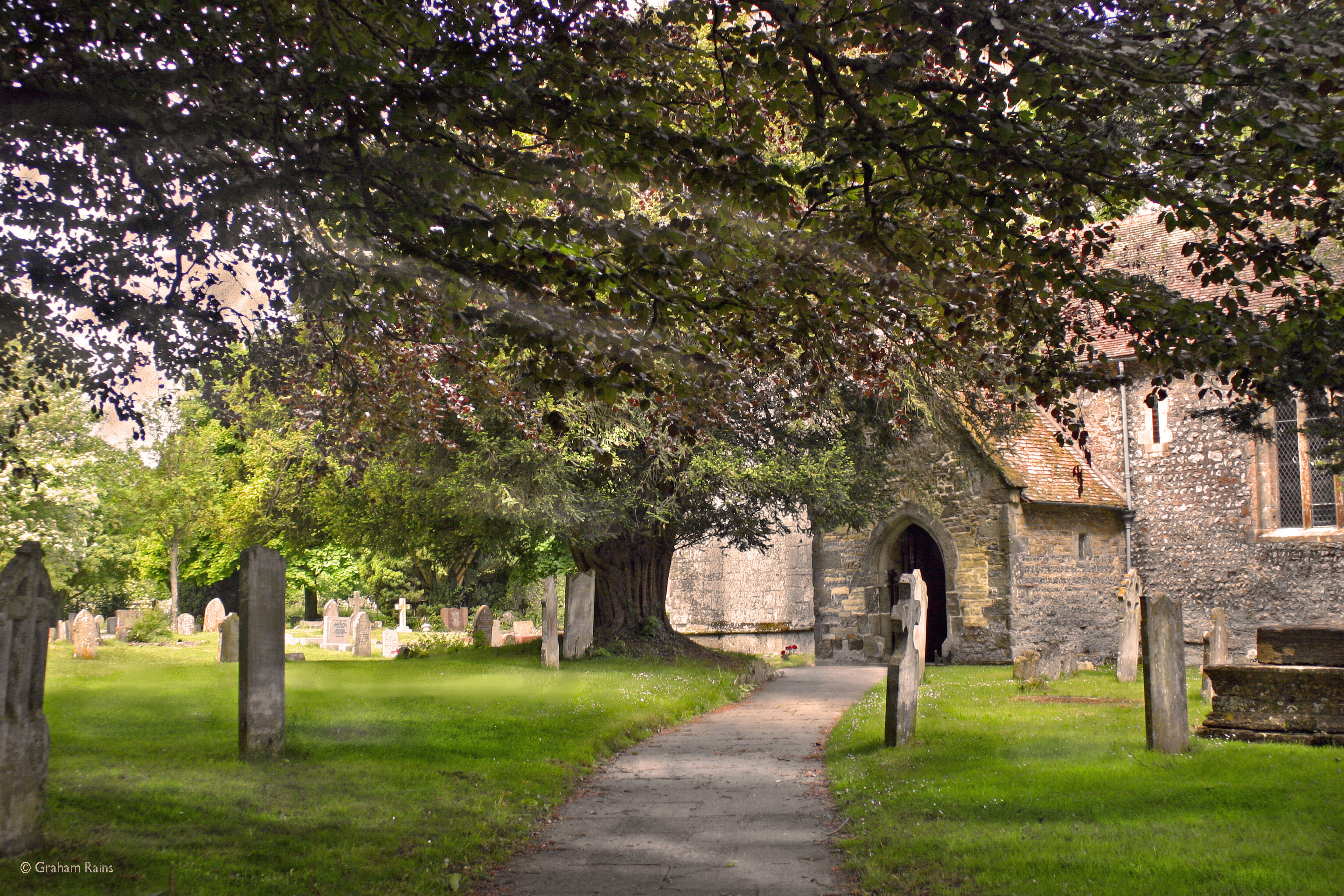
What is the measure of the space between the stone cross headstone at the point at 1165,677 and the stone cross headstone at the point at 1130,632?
21.6 ft

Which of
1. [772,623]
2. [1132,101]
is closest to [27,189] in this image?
[1132,101]

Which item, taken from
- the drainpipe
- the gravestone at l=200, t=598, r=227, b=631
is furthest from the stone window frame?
the gravestone at l=200, t=598, r=227, b=631

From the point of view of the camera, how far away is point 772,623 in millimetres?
26141

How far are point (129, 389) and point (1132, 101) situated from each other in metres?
8.92

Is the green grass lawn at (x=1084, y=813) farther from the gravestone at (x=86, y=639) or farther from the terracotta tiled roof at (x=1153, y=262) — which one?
the gravestone at (x=86, y=639)

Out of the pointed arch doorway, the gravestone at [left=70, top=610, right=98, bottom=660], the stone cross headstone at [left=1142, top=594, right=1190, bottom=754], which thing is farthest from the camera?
the pointed arch doorway

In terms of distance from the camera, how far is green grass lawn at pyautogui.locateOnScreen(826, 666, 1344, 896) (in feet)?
15.2

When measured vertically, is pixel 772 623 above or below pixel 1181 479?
below

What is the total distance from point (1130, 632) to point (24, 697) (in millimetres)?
14198

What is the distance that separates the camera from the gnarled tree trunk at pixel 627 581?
58.2 feet

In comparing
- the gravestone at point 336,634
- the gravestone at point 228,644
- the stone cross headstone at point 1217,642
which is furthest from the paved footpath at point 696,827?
the gravestone at point 336,634

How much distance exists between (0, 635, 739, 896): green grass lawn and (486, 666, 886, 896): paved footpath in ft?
1.07

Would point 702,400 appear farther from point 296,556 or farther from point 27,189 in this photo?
point 296,556

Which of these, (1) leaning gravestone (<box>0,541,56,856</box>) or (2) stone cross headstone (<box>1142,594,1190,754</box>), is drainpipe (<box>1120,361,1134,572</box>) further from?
(1) leaning gravestone (<box>0,541,56,856</box>)
